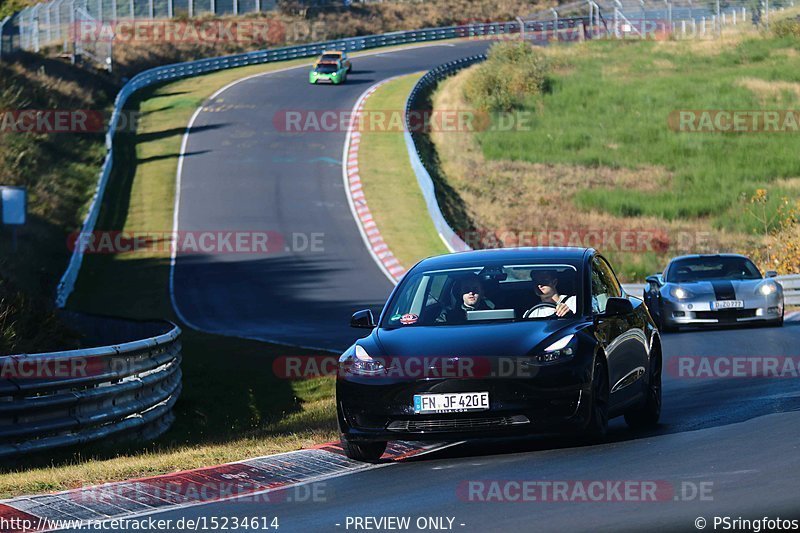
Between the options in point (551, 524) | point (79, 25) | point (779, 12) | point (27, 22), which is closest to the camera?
point (551, 524)

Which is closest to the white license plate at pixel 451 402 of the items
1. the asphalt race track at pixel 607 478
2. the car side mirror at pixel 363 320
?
the asphalt race track at pixel 607 478

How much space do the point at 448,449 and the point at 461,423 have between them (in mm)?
1138

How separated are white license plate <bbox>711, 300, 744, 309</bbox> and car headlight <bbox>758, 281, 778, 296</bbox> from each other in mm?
439

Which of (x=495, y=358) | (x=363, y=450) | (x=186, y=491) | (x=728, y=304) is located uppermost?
(x=495, y=358)

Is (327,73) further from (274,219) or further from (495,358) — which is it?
(495,358)

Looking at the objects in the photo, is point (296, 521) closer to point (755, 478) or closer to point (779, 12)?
point (755, 478)

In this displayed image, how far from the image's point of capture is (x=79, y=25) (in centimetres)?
6344

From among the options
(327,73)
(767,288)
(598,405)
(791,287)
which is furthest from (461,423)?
(327,73)

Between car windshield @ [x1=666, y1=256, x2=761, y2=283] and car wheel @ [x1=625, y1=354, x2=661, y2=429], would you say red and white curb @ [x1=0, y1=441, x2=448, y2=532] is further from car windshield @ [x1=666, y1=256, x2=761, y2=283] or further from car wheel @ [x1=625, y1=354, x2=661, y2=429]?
car windshield @ [x1=666, y1=256, x2=761, y2=283]

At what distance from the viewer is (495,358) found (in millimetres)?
9180

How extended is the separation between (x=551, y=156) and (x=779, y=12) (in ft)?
118

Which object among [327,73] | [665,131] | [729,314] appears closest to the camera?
[729,314]

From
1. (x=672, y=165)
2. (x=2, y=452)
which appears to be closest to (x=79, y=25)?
(x=672, y=165)

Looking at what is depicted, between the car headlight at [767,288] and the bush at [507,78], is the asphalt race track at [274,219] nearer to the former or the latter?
the bush at [507,78]
